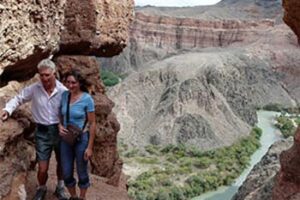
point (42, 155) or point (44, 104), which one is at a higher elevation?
point (44, 104)

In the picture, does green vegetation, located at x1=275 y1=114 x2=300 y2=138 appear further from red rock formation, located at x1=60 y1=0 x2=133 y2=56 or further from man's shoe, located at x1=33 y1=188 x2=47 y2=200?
man's shoe, located at x1=33 y1=188 x2=47 y2=200

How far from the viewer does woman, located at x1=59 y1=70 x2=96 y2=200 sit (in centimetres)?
560

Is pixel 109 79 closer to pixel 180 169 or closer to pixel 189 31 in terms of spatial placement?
pixel 189 31

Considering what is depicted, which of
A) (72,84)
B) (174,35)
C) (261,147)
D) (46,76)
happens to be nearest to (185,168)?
(261,147)

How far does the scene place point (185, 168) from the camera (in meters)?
30.8

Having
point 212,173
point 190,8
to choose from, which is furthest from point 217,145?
point 190,8

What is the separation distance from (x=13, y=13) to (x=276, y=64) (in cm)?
6023

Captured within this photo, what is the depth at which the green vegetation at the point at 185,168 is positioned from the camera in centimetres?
2559

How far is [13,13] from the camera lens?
575 cm

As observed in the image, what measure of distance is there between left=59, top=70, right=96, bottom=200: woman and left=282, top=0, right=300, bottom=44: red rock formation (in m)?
3.09

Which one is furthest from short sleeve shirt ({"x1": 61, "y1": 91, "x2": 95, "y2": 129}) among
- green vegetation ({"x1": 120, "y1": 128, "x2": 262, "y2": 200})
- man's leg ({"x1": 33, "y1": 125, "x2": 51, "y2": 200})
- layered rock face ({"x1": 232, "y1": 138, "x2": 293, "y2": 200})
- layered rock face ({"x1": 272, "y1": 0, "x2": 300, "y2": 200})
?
green vegetation ({"x1": 120, "y1": 128, "x2": 262, "y2": 200})

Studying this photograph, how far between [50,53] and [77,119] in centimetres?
191

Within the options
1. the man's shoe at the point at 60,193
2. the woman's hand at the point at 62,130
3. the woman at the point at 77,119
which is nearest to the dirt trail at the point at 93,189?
the man's shoe at the point at 60,193

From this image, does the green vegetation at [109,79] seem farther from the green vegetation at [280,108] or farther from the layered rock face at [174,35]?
the green vegetation at [280,108]
